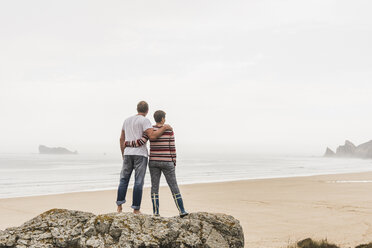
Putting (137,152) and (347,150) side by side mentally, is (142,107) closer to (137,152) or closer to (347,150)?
(137,152)

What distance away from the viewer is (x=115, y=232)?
Result: 4.40m

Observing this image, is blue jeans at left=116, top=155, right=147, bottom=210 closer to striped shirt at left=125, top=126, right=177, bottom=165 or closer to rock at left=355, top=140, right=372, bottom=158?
striped shirt at left=125, top=126, right=177, bottom=165

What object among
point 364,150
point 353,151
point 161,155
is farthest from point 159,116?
point 353,151

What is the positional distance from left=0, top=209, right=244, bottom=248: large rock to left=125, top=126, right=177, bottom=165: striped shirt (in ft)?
3.69

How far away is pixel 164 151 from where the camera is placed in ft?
18.7

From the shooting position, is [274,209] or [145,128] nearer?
[145,128]

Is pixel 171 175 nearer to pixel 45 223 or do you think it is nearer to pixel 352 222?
pixel 45 223

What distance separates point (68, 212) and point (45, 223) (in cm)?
34

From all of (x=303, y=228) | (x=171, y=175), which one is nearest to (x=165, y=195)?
(x=303, y=228)

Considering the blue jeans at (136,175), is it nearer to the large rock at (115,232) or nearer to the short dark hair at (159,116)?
the short dark hair at (159,116)

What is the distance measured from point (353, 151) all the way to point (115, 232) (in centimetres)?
14260

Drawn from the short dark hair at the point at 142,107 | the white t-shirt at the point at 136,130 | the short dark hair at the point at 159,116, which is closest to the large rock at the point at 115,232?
the white t-shirt at the point at 136,130

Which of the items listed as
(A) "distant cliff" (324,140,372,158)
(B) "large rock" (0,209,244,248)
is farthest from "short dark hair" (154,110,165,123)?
(A) "distant cliff" (324,140,372,158)

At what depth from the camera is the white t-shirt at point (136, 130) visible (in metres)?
5.70
